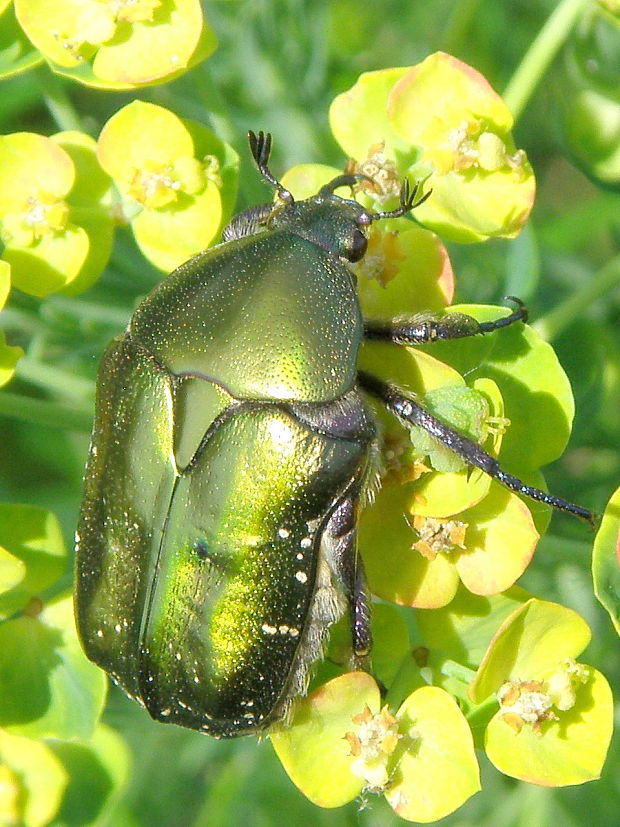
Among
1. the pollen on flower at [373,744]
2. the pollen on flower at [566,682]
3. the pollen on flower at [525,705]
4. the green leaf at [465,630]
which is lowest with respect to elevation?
the pollen on flower at [373,744]

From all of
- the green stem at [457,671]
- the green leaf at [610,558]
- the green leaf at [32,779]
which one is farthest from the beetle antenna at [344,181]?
the green leaf at [32,779]

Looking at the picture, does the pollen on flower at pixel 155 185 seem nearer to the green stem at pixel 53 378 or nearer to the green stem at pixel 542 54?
the green stem at pixel 53 378

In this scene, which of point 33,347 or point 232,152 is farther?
point 33,347

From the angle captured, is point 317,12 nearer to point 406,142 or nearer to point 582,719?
point 406,142

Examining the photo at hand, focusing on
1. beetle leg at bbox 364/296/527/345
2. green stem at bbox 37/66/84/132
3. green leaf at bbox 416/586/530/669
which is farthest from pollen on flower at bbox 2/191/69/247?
green leaf at bbox 416/586/530/669

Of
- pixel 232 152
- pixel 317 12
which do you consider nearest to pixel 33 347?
pixel 232 152

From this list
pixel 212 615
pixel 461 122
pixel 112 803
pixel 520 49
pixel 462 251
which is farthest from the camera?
pixel 520 49
